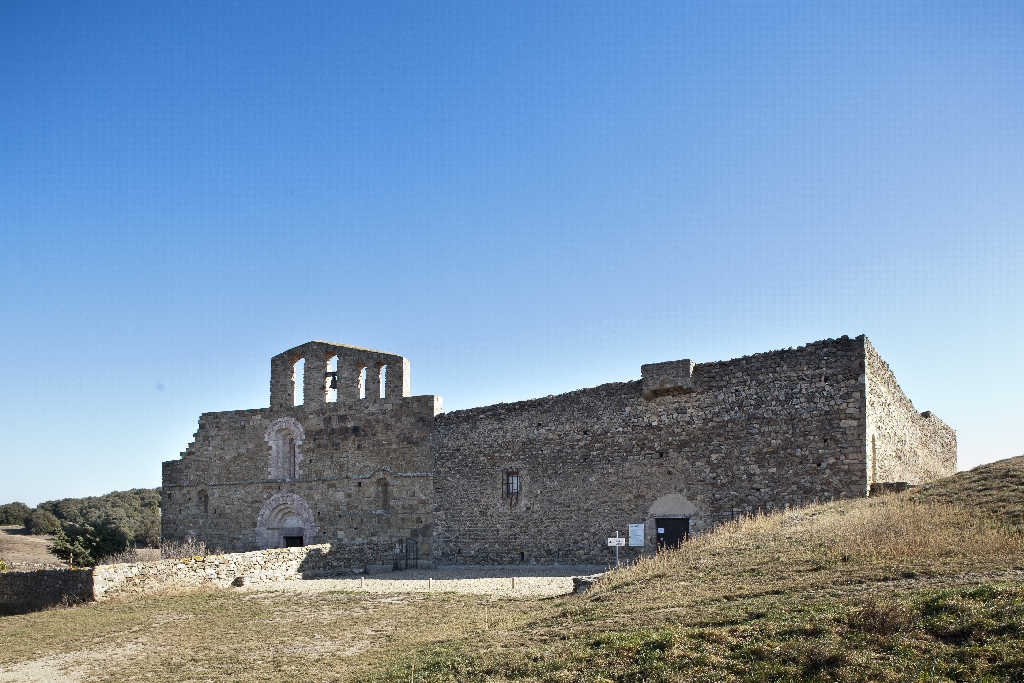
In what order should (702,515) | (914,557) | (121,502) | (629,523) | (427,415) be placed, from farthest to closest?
(121,502) < (427,415) < (629,523) < (702,515) < (914,557)

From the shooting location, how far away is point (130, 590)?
17.2 metres

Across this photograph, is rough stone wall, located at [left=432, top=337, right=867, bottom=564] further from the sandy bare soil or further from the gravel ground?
the sandy bare soil

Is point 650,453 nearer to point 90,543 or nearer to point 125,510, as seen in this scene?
point 90,543

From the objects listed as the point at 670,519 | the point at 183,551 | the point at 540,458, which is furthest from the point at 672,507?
the point at 183,551

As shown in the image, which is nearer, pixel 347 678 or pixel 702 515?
pixel 347 678

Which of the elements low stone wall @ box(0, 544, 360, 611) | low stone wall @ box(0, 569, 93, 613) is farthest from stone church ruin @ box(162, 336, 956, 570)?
low stone wall @ box(0, 569, 93, 613)

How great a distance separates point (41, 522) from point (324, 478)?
3664 cm

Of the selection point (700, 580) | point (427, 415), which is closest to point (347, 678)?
point (700, 580)

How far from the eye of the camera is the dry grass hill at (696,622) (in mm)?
6844

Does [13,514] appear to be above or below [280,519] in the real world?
below

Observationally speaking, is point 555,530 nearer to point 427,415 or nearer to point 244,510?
point 427,415

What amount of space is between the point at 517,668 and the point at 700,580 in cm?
384

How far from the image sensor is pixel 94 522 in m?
29.5

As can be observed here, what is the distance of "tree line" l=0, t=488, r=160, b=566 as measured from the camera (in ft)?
91.4
